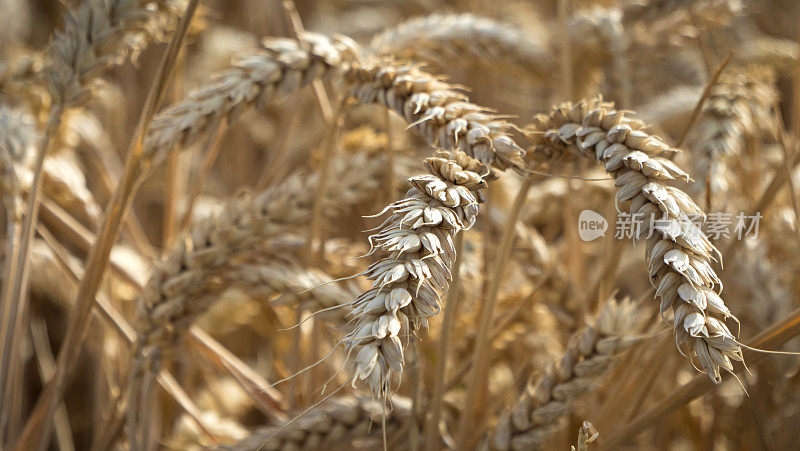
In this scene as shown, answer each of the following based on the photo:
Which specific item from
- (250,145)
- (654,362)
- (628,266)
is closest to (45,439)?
(654,362)

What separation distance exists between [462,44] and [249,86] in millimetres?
480

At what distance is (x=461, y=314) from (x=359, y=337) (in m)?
0.59

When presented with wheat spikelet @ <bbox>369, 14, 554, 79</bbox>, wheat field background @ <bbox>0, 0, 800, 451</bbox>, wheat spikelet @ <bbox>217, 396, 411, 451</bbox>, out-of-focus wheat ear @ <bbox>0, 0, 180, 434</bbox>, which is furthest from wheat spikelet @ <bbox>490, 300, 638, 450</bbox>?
out-of-focus wheat ear @ <bbox>0, 0, 180, 434</bbox>

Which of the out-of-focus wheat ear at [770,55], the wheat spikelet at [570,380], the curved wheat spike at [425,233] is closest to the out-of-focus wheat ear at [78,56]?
the curved wheat spike at [425,233]

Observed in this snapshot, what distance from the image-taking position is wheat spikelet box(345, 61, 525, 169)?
566 millimetres

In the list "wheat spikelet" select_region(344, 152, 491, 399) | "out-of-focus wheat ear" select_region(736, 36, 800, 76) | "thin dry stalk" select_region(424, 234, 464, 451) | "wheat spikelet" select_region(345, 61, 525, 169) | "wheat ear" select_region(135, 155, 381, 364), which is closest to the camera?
"wheat spikelet" select_region(344, 152, 491, 399)

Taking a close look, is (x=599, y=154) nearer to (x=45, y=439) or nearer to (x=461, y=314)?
(x=461, y=314)

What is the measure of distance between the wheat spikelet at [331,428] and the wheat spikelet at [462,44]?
1.65 ft

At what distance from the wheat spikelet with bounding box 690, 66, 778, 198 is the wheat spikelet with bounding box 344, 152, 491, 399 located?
494 millimetres

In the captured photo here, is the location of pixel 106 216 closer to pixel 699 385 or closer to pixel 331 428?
pixel 331 428

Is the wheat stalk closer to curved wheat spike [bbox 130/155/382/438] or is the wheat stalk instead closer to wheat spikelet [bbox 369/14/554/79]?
curved wheat spike [bbox 130/155/382/438]

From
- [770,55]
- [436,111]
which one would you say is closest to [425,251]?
[436,111]

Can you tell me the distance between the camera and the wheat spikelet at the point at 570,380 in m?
0.71

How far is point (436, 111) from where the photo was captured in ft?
1.99
